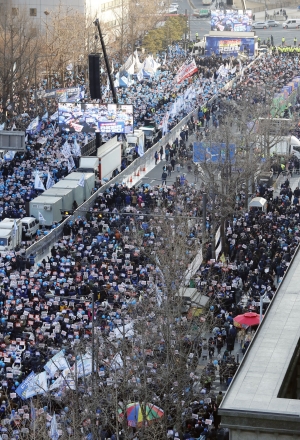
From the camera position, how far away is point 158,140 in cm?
6206

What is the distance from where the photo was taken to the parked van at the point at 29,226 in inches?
1745

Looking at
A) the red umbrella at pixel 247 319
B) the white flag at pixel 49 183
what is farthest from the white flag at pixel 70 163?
the red umbrella at pixel 247 319

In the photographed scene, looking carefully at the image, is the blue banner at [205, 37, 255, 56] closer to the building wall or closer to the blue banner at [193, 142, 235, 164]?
the building wall

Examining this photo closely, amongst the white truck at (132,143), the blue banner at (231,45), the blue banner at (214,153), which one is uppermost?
the blue banner at (214,153)

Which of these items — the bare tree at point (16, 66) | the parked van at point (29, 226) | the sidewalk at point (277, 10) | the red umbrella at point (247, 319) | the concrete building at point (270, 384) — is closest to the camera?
the concrete building at point (270, 384)

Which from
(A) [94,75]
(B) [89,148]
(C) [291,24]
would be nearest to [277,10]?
(C) [291,24]

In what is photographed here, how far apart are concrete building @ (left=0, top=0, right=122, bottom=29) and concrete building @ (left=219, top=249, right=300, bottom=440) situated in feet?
243

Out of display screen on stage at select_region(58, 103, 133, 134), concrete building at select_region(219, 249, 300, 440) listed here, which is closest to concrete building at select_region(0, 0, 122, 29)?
display screen on stage at select_region(58, 103, 133, 134)

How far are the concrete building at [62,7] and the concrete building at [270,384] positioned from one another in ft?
243

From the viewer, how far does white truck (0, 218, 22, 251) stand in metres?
42.5

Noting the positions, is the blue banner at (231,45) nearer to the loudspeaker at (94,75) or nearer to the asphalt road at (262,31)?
the asphalt road at (262,31)

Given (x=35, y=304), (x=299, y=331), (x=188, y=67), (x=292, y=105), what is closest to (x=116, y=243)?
(x=35, y=304)

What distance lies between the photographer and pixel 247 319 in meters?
32.5

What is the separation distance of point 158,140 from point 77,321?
3033cm
